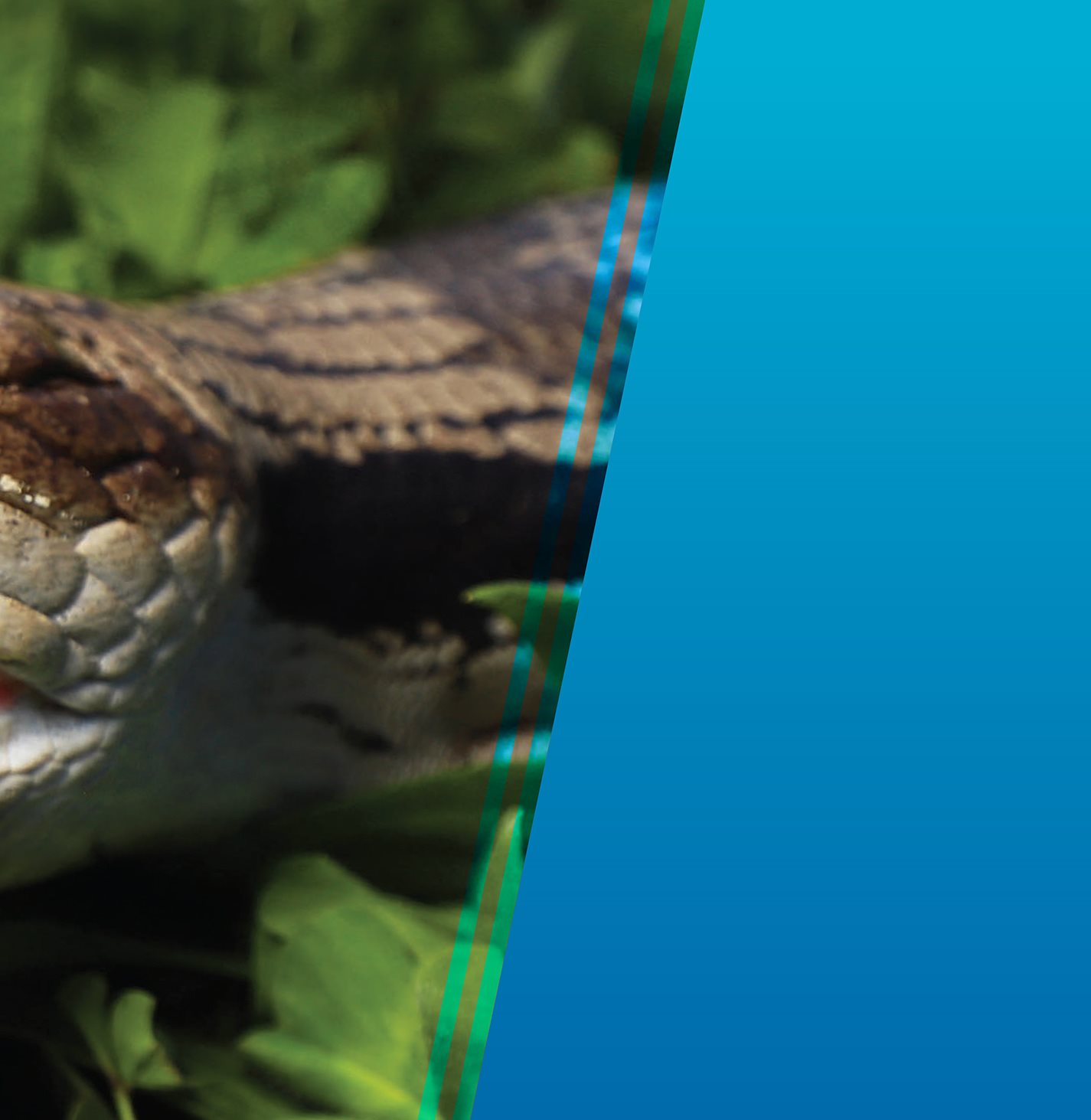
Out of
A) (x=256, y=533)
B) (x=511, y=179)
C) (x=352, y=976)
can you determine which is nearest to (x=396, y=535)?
(x=256, y=533)

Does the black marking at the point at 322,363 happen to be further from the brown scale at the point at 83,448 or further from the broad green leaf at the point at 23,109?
the broad green leaf at the point at 23,109

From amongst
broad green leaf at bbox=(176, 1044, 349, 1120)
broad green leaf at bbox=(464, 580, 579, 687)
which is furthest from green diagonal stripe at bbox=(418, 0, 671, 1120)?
broad green leaf at bbox=(176, 1044, 349, 1120)

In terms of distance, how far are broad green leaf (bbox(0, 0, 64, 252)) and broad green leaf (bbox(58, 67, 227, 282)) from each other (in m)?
0.03

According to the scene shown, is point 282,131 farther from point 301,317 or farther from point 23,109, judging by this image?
point 301,317

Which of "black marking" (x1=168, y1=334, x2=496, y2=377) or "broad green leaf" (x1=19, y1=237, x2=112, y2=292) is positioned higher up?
"broad green leaf" (x1=19, y1=237, x2=112, y2=292)

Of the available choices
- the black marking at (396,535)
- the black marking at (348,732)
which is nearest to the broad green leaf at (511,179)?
the black marking at (396,535)

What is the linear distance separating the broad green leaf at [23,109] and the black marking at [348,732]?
59 cm

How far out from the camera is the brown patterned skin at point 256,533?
809 millimetres

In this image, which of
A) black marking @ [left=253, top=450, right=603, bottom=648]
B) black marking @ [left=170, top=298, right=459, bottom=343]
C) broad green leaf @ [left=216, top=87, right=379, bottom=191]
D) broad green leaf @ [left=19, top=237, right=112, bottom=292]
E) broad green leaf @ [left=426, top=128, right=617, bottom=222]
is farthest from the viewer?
broad green leaf @ [left=426, top=128, right=617, bottom=222]

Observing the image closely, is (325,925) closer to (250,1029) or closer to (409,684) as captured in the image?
(250,1029)

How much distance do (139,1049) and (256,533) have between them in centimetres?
32

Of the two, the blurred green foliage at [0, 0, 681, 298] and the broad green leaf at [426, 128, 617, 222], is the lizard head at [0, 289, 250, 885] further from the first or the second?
Result: the broad green leaf at [426, 128, 617, 222]

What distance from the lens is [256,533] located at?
95 centimetres

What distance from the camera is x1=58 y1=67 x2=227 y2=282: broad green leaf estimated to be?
1.38 m
